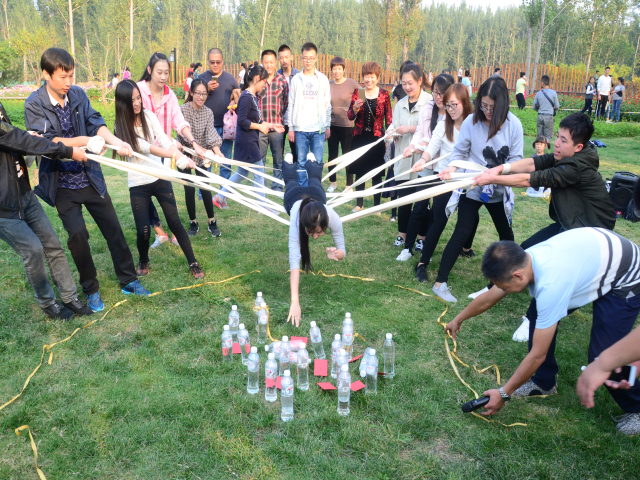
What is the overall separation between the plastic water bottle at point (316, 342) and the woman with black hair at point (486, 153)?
170cm

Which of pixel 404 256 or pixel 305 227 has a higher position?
pixel 305 227

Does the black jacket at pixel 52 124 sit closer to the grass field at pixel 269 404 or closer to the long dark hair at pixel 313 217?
the grass field at pixel 269 404

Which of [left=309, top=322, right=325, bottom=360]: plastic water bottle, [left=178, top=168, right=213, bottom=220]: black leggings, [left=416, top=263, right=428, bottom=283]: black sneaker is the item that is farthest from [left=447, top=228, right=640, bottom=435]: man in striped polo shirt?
[left=178, top=168, right=213, bottom=220]: black leggings

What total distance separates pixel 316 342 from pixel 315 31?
6909 cm

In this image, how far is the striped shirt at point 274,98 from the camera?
7934 millimetres

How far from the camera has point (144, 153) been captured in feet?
17.3

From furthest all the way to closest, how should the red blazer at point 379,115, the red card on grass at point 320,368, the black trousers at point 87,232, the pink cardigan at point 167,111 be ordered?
1. the red blazer at point 379,115
2. the pink cardigan at point 167,111
3. the black trousers at point 87,232
4. the red card on grass at point 320,368

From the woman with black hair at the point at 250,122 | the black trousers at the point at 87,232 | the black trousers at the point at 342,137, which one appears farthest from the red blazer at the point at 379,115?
the black trousers at the point at 87,232

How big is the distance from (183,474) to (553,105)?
13.3 meters

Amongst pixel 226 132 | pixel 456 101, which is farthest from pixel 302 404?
pixel 226 132

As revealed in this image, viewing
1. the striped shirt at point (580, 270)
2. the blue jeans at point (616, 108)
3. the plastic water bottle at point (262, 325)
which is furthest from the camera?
the blue jeans at point (616, 108)

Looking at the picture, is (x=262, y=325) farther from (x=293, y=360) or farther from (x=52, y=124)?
(x=52, y=124)

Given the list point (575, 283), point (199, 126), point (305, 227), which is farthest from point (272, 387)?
point (199, 126)

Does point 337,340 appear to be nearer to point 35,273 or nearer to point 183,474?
point 183,474
